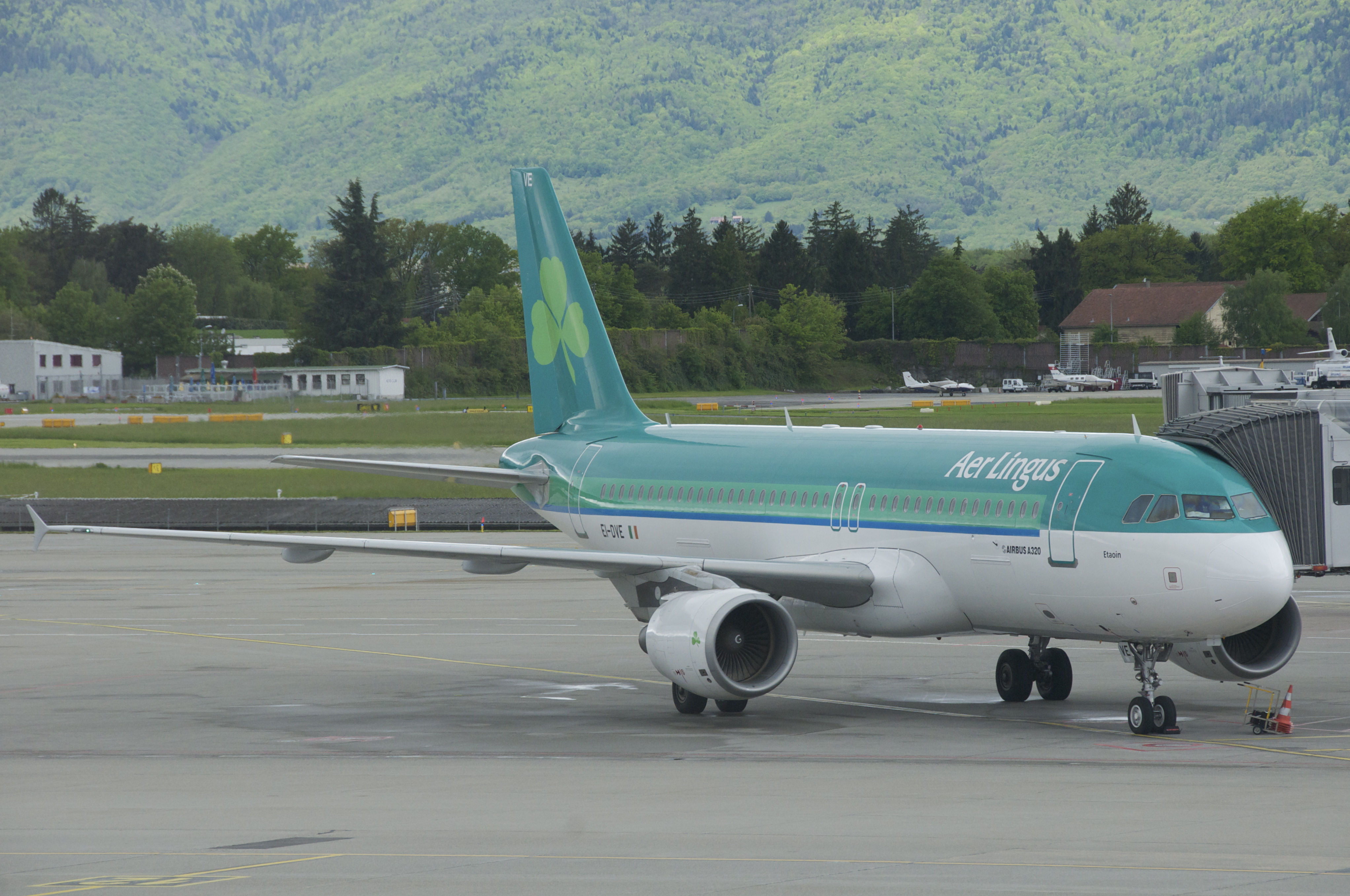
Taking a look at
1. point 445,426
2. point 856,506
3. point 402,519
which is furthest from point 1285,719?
point 445,426

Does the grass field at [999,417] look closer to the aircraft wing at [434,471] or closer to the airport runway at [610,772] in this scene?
the aircraft wing at [434,471]

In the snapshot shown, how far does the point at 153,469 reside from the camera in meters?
71.6

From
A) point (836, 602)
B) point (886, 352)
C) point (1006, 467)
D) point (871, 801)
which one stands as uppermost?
point (886, 352)

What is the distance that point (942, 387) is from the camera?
152 metres

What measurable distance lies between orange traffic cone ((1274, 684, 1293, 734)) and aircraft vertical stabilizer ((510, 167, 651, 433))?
13.5 metres

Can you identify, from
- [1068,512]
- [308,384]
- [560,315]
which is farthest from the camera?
[308,384]

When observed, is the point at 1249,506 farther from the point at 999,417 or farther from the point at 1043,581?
the point at 999,417

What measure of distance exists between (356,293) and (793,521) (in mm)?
152009

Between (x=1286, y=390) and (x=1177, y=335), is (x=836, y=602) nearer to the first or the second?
(x=1286, y=390)

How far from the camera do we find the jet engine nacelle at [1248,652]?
2194cm

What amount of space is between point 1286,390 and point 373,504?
33.1m

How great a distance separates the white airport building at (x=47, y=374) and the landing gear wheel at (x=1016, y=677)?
149m

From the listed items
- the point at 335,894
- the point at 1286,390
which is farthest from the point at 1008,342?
the point at 335,894

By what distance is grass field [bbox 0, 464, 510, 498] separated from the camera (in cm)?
6381
